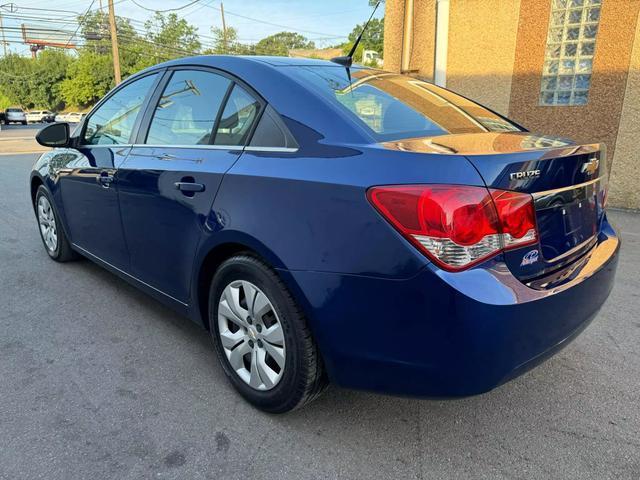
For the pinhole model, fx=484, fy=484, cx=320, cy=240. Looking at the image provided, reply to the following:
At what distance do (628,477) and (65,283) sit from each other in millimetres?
3880

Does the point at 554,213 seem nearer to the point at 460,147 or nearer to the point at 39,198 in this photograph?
the point at 460,147

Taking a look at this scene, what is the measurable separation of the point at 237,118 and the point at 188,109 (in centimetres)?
48

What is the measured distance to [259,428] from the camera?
2.17 meters

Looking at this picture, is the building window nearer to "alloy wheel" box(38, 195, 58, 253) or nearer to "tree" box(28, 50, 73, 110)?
"alloy wheel" box(38, 195, 58, 253)

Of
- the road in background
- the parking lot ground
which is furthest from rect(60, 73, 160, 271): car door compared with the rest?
the road in background

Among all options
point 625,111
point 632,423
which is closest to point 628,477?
point 632,423

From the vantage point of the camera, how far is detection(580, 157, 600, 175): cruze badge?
1.96m

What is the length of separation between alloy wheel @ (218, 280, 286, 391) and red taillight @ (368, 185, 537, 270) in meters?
0.73

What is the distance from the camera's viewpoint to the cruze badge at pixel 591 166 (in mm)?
1957

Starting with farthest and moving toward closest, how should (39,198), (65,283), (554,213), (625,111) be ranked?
(625,111) < (39,198) < (65,283) < (554,213)

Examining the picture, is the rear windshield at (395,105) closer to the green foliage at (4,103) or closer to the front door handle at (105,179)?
the front door handle at (105,179)

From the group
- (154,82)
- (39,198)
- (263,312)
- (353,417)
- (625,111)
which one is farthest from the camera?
(625,111)

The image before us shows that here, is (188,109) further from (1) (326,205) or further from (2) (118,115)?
(1) (326,205)

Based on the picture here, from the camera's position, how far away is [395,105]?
234 cm
